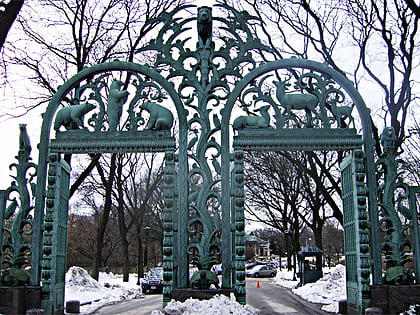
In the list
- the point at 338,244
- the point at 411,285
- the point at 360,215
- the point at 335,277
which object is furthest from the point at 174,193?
the point at 338,244

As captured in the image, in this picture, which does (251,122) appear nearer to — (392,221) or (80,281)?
(392,221)

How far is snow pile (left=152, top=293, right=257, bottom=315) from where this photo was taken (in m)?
7.69

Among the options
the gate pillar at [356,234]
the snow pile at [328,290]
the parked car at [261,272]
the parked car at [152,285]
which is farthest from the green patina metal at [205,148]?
the parked car at [261,272]

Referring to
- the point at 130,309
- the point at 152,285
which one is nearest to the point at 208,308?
the point at 130,309

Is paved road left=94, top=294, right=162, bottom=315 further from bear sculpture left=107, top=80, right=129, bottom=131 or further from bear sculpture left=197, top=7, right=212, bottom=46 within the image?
bear sculpture left=197, top=7, right=212, bottom=46

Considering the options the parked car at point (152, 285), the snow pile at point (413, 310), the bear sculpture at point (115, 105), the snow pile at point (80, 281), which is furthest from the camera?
the parked car at point (152, 285)

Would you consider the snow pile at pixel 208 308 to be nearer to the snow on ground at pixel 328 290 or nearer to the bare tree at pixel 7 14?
the bare tree at pixel 7 14

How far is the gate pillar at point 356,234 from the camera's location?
8.48 metres

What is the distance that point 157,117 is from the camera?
9.20m

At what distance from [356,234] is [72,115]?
5.90m

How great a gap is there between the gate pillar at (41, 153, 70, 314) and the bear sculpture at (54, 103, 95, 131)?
662mm

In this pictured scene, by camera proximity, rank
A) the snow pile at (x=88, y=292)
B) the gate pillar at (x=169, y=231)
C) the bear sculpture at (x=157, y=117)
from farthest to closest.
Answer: the snow pile at (x=88, y=292), the bear sculpture at (x=157, y=117), the gate pillar at (x=169, y=231)

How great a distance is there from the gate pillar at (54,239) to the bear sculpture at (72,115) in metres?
0.66

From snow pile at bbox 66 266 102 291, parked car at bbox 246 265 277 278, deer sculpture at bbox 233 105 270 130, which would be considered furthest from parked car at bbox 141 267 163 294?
parked car at bbox 246 265 277 278
